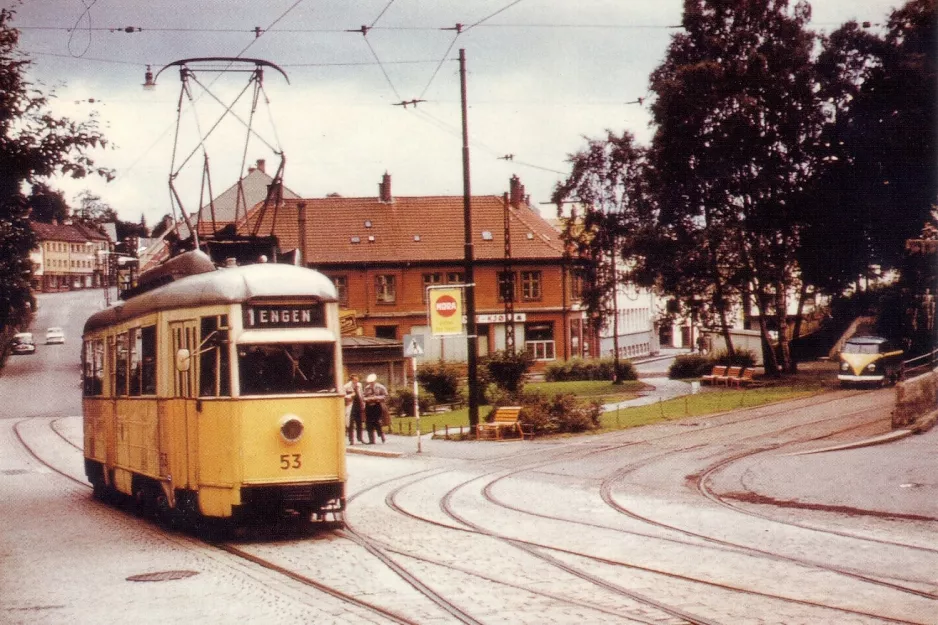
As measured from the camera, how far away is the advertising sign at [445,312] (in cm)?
2947

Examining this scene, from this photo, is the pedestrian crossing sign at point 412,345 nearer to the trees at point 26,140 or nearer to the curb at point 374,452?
the curb at point 374,452

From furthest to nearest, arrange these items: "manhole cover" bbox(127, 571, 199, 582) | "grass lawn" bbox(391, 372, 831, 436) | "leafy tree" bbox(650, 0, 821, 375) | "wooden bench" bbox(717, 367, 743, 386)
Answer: "wooden bench" bbox(717, 367, 743, 386), "leafy tree" bbox(650, 0, 821, 375), "grass lawn" bbox(391, 372, 831, 436), "manhole cover" bbox(127, 571, 199, 582)

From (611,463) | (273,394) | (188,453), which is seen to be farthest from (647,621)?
(611,463)

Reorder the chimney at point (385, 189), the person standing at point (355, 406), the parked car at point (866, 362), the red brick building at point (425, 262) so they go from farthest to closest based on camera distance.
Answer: the chimney at point (385, 189) → the red brick building at point (425, 262) → the parked car at point (866, 362) → the person standing at point (355, 406)

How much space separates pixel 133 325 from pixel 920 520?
10.4 metres

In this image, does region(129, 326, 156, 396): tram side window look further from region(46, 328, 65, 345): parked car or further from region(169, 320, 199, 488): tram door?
region(46, 328, 65, 345): parked car

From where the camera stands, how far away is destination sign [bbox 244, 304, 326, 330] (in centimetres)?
1424

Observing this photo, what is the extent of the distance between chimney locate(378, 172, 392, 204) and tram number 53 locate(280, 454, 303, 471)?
213 feet

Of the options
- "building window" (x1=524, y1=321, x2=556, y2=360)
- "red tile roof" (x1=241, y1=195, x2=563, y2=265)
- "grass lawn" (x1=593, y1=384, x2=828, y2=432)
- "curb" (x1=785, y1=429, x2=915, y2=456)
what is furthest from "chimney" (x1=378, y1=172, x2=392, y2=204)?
"curb" (x1=785, y1=429, x2=915, y2=456)

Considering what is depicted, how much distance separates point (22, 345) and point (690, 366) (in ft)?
146

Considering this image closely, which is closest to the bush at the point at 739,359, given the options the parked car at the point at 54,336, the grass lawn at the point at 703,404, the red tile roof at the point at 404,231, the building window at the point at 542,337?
the grass lawn at the point at 703,404

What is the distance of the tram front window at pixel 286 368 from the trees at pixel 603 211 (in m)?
39.7

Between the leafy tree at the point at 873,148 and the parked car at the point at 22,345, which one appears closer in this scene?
the leafy tree at the point at 873,148

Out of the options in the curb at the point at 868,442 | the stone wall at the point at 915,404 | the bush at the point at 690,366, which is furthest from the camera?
the bush at the point at 690,366
